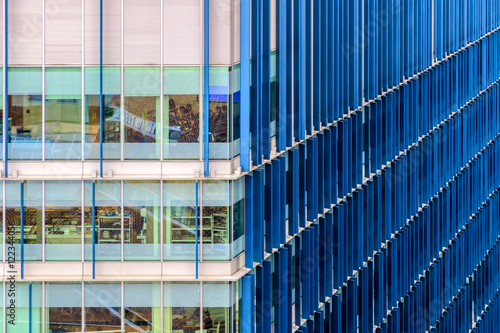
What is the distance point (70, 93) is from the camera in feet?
128

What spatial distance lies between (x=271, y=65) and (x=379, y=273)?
64.5 ft

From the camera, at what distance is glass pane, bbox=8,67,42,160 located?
128 ft

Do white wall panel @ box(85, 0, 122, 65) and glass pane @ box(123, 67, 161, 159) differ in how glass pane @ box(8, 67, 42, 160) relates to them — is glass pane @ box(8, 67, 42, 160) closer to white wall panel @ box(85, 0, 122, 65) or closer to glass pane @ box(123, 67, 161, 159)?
white wall panel @ box(85, 0, 122, 65)

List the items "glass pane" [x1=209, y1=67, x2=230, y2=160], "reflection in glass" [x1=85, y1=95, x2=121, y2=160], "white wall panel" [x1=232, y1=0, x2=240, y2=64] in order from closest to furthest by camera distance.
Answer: "reflection in glass" [x1=85, y1=95, x2=121, y2=160], "glass pane" [x1=209, y1=67, x2=230, y2=160], "white wall panel" [x1=232, y1=0, x2=240, y2=64]

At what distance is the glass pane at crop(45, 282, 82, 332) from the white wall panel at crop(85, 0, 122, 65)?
292 inches

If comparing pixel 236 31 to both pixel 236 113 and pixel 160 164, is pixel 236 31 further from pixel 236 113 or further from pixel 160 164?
pixel 160 164

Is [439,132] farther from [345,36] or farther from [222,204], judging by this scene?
[222,204]

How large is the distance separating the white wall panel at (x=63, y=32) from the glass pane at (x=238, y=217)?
22.1ft

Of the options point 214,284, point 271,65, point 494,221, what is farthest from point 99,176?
point 494,221

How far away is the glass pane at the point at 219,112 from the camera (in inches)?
1567

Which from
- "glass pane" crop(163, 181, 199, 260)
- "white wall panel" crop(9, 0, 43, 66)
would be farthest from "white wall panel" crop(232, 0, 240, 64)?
"white wall panel" crop(9, 0, 43, 66)

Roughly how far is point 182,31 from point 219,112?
2.92m

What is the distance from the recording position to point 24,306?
1588 inches

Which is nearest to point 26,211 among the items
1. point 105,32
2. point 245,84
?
point 105,32
